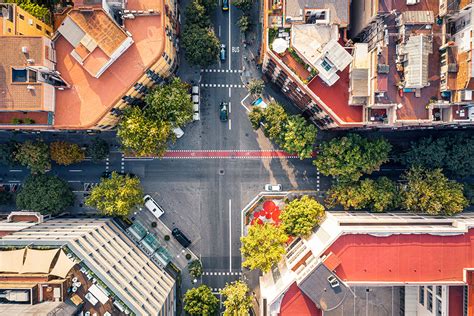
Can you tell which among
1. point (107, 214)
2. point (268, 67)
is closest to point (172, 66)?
point (268, 67)

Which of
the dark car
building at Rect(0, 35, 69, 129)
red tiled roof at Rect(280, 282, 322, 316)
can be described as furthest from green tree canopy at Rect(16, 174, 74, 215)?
red tiled roof at Rect(280, 282, 322, 316)

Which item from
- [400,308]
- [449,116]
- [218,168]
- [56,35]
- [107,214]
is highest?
[56,35]

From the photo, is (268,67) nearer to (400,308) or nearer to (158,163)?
(158,163)

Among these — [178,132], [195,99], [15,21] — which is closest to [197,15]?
[195,99]

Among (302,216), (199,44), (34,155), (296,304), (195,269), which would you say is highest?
(199,44)

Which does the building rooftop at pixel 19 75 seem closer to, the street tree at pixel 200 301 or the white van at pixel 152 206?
the white van at pixel 152 206

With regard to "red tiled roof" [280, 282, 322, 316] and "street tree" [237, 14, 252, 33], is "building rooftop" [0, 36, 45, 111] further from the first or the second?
"red tiled roof" [280, 282, 322, 316]

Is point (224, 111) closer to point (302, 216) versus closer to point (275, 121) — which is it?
point (275, 121)
